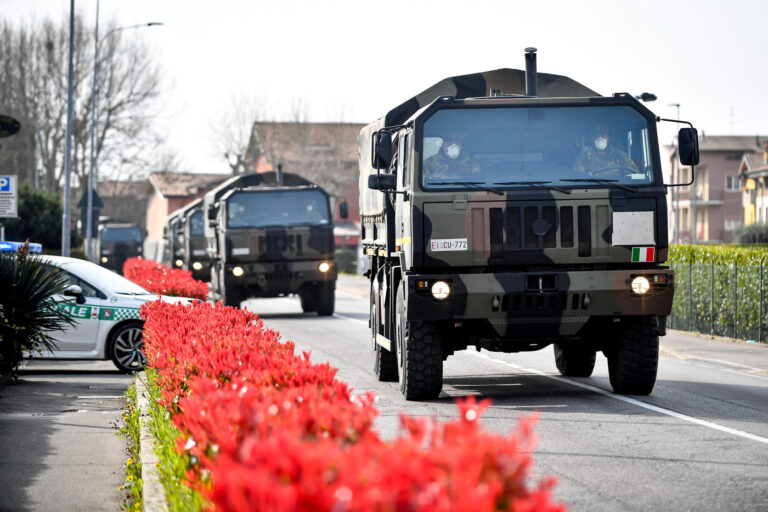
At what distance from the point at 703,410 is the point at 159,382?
17.5 feet

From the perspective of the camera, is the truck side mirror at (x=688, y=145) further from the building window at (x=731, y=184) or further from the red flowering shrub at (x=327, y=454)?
the building window at (x=731, y=184)

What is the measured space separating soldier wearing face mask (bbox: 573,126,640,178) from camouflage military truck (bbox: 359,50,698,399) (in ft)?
0.04

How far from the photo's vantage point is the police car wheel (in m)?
15.9

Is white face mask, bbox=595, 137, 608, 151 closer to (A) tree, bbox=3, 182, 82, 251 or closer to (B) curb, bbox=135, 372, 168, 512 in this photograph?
(B) curb, bbox=135, 372, 168, 512

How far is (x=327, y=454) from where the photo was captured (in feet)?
11.5

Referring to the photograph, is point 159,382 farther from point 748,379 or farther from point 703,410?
point 748,379

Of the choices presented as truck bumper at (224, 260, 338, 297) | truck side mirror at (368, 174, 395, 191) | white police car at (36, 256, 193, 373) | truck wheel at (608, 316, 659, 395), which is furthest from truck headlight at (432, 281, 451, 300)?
truck bumper at (224, 260, 338, 297)

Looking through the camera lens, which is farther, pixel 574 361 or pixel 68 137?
pixel 68 137

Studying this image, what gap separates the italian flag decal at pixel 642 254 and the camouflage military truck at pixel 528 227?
1 cm

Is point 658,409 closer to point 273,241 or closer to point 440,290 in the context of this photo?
point 440,290

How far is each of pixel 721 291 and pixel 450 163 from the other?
37.9 feet

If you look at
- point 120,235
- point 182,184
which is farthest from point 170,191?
point 120,235

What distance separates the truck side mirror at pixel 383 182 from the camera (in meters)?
11.9

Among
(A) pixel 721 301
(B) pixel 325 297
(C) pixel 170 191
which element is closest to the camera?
(A) pixel 721 301
